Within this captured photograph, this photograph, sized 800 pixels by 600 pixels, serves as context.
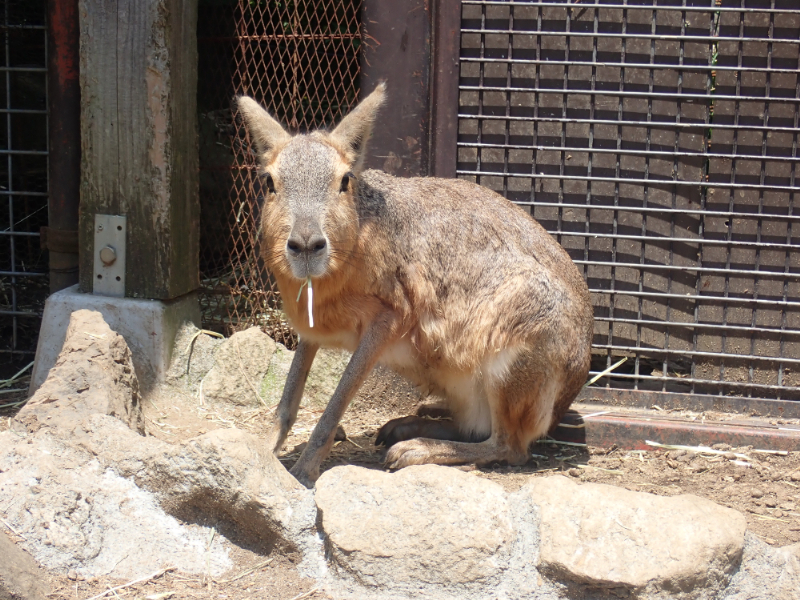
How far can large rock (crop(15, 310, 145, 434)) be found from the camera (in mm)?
3781

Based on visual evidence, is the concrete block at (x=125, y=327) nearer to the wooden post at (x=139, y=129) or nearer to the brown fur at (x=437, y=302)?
the wooden post at (x=139, y=129)

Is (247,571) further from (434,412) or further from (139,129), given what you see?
(139,129)

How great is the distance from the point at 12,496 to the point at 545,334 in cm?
261

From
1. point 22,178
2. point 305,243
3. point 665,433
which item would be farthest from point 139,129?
point 665,433

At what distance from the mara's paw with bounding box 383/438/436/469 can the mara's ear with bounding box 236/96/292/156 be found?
170 cm

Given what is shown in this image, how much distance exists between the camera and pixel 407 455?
424cm

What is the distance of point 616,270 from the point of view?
5.06m

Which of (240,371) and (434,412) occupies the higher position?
(240,371)

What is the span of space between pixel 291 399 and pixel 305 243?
110cm

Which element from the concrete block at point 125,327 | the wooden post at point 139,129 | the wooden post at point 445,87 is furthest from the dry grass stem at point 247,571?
the wooden post at point 445,87

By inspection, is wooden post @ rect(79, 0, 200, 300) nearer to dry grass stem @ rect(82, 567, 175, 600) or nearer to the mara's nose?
the mara's nose

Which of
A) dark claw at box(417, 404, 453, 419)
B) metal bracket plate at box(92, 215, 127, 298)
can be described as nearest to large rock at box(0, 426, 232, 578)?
metal bracket plate at box(92, 215, 127, 298)

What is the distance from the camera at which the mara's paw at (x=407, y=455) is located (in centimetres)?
422

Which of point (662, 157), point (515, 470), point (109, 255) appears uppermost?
point (662, 157)
